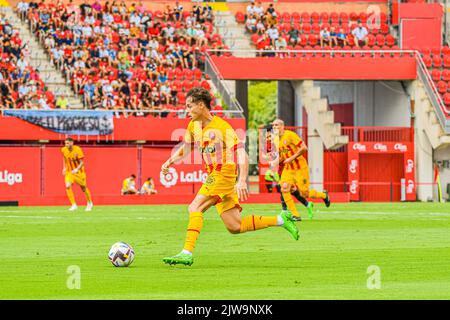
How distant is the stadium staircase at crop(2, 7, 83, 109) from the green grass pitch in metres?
19.1

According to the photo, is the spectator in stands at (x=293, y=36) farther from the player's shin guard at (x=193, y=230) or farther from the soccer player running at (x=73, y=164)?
the player's shin guard at (x=193, y=230)

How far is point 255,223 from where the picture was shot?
1553cm

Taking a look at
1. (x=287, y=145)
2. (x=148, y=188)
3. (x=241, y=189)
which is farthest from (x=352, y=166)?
(x=241, y=189)

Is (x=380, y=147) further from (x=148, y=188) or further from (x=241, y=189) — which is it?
(x=241, y=189)

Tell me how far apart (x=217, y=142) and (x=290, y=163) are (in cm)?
1168

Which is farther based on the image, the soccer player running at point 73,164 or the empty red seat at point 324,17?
the empty red seat at point 324,17

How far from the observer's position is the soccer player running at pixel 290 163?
2567 cm

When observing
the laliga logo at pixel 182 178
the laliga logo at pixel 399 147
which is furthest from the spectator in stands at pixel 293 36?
the laliga logo at pixel 182 178

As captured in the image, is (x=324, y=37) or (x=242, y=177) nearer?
(x=242, y=177)

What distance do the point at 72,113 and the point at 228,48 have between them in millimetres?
9824

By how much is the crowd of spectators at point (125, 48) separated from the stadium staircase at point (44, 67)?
31cm

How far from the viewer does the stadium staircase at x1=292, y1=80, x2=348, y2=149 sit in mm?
48562

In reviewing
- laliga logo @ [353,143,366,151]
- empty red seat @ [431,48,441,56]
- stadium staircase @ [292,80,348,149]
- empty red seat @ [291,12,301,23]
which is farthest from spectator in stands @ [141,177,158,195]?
empty red seat @ [431,48,441,56]

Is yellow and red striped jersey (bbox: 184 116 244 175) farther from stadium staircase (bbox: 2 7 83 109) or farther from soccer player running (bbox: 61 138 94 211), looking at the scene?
stadium staircase (bbox: 2 7 83 109)
